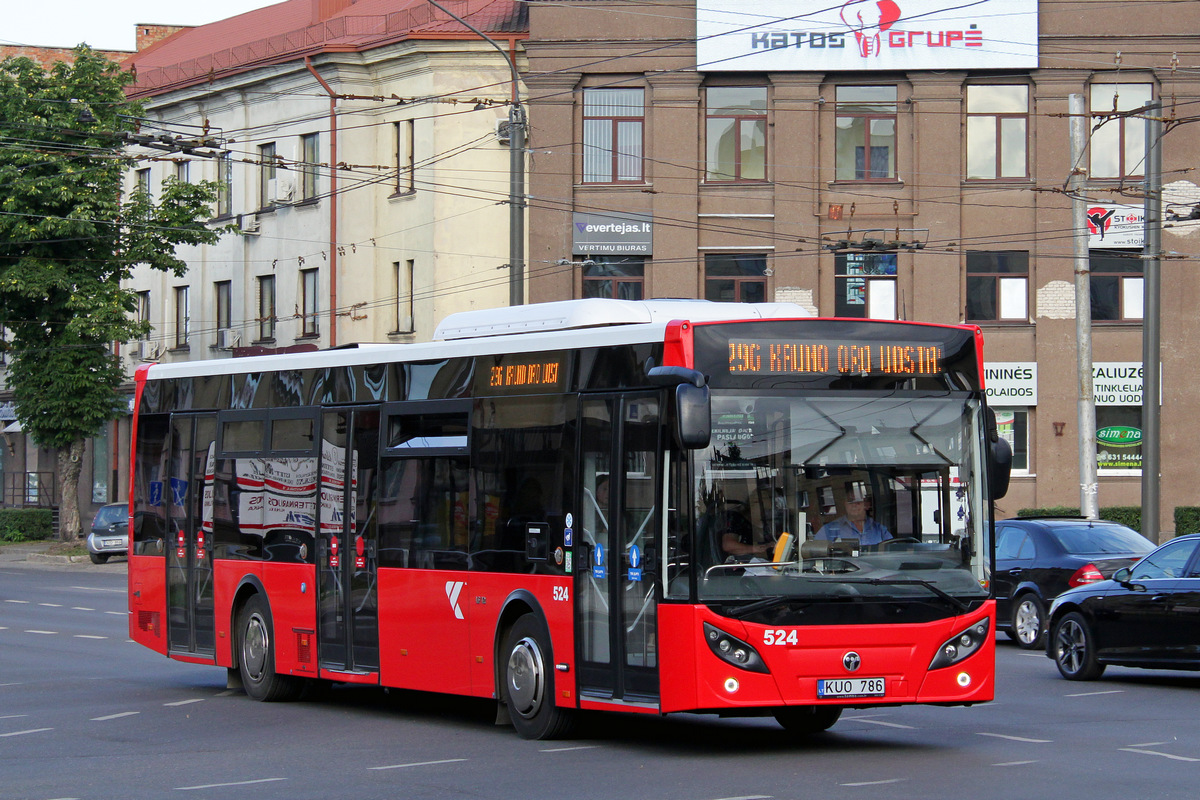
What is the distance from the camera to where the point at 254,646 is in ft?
49.9

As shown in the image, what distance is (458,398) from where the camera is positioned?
12695 mm

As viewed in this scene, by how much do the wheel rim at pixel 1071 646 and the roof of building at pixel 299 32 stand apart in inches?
1024

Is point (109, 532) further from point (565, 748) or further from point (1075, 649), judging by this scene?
point (565, 748)

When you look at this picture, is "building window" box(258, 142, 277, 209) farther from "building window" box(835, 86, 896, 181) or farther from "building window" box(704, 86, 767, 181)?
Result: "building window" box(835, 86, 896, 181)

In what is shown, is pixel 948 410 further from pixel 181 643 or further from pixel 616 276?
pixel 616 276

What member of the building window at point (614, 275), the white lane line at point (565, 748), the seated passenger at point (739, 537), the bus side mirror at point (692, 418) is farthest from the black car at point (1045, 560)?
the building window at point (614, 275)

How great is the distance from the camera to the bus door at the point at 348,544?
44.4ft

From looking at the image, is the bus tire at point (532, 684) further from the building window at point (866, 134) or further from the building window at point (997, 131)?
the building window at point (997, 131)

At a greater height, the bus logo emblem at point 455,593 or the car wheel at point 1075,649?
the bus logo emblem at point 455,593

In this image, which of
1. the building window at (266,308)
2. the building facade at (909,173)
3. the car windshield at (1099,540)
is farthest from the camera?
the building window at (266,308)

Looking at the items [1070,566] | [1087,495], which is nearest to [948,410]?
[1070,566]

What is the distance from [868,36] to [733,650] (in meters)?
29.1

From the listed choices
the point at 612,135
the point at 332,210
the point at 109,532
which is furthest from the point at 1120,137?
the point at 109,532

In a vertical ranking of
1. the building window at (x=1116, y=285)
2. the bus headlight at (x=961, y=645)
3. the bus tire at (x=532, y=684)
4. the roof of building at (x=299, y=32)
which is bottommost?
the bus tire at (x=532, y=684)
